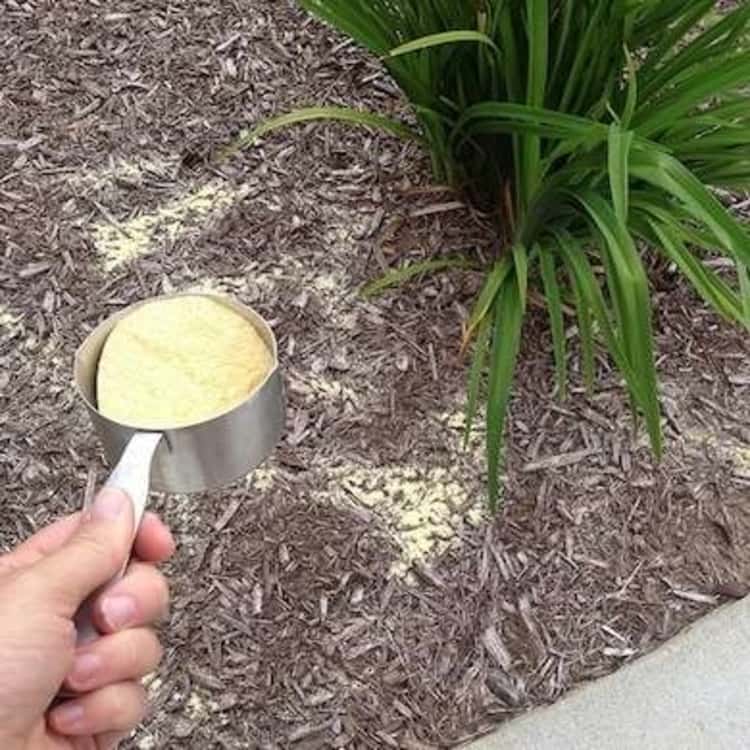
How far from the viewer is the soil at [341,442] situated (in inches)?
66.4

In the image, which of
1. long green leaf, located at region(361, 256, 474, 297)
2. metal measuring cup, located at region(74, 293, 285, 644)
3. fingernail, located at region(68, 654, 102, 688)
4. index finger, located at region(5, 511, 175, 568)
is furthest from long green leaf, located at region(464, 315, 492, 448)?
fingernail, located at region(68, 654, 102, 688)

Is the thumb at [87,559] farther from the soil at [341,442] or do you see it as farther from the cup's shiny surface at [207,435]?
the soil at [341,442]

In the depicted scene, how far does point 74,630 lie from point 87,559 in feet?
0.21

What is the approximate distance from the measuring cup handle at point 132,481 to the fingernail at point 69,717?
60 millimetres

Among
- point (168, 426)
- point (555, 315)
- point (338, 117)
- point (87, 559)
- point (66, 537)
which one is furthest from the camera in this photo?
point (338, 117)

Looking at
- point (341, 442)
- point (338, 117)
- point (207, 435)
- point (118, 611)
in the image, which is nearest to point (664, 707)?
point (341, 442)

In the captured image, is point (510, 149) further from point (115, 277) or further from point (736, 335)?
point (115, 277)

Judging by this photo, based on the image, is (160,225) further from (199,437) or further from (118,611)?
(118,611)

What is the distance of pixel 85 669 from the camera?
123 centimetres

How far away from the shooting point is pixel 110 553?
1201mm

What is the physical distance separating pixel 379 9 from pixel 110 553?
975mm

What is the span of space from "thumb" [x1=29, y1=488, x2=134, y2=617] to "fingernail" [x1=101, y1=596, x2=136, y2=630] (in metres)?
0.03

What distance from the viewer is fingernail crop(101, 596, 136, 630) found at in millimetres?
1237

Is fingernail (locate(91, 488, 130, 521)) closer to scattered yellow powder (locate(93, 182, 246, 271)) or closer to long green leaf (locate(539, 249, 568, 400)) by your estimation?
long green leaf (locate(539, 249, 568, 400))
